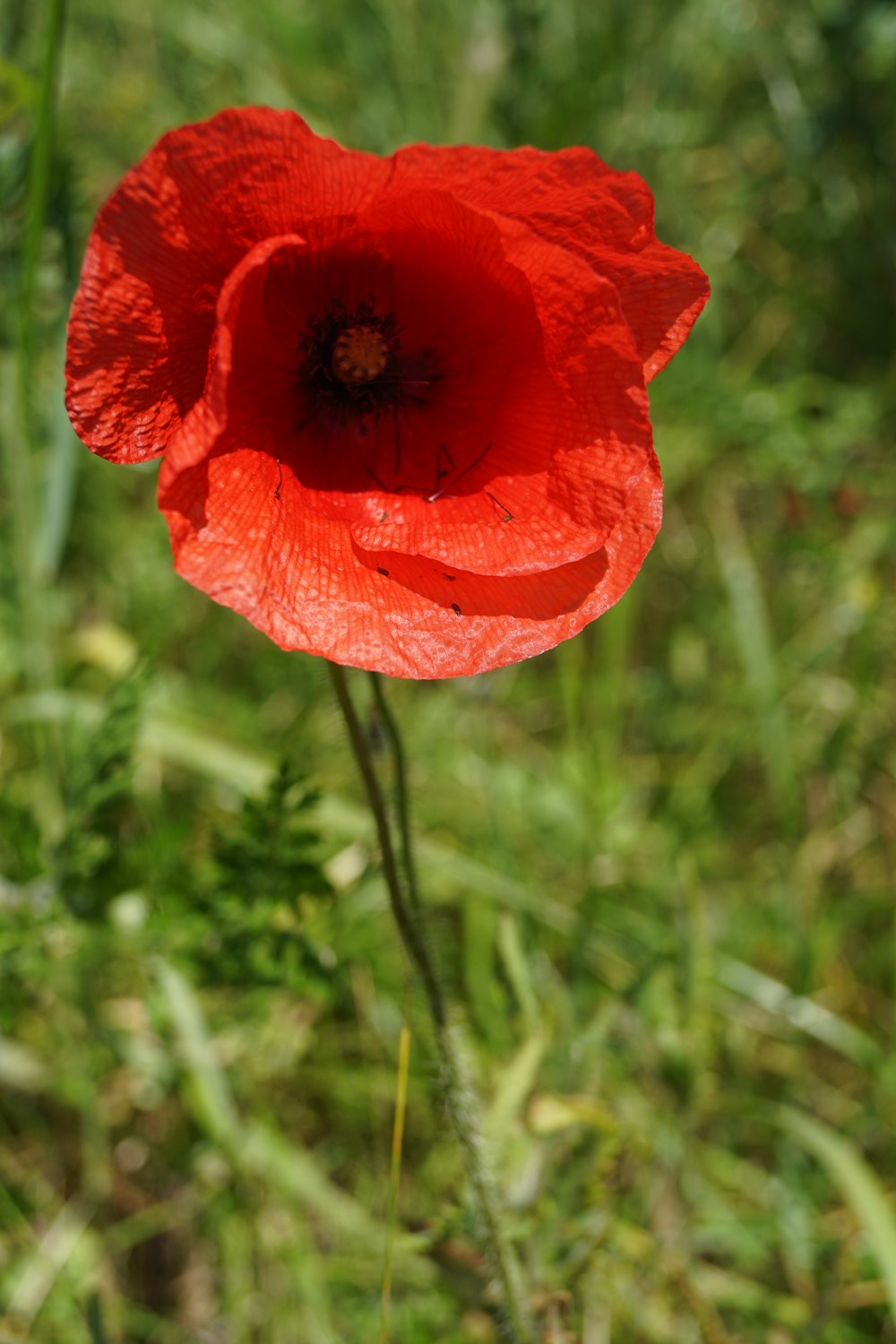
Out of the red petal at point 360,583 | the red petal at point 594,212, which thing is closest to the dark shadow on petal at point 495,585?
the red petal at point 360,583

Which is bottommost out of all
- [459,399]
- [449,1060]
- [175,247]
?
[449,1060]

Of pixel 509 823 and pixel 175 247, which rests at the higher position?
pixel 175 247

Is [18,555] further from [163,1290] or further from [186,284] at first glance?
[163,1290]

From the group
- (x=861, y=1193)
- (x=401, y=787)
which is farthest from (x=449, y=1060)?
Result: (x=861, y=1193)

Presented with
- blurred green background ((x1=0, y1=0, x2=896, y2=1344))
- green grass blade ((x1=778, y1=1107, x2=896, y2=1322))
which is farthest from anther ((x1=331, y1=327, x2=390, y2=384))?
green grass blade ((x1=778, y1=1107, x2=896, y2=1322))

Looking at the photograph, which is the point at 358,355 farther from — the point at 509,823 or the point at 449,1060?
the point at 509,823

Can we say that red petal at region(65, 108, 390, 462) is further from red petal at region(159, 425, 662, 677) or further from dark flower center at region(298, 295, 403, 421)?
dark flower center at region(298, 295, 403, 421)

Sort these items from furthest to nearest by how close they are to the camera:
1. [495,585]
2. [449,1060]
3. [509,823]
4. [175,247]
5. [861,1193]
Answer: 1. [509,823]
2. [861,1193]
3. [449,1060]
4. [495,585]
5. [175,247]

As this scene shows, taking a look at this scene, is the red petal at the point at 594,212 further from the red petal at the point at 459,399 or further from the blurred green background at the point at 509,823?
the blurred green background at the point at 509,823
